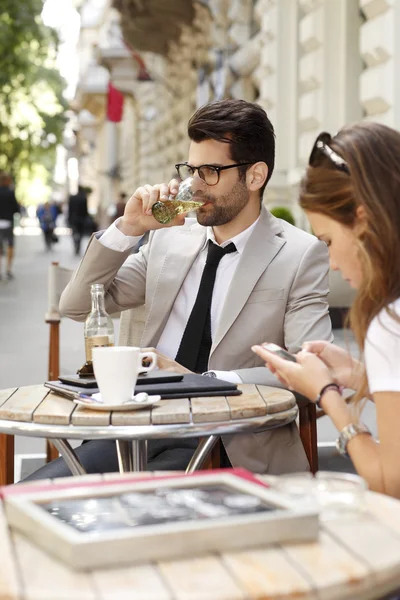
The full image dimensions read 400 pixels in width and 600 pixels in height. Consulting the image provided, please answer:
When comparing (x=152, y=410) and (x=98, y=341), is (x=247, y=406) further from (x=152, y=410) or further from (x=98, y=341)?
(x=98, y=341)

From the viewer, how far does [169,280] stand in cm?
374

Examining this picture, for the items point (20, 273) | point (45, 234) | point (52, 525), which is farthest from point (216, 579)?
point (45, 234)

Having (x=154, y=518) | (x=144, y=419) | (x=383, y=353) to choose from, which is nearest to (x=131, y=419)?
(x=144, y=419)

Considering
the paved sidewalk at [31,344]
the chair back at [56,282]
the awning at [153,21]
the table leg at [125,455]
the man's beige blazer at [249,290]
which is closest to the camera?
the table leg at [125,455]

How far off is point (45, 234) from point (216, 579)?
29514 mm

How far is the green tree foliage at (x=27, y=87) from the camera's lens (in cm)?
2617

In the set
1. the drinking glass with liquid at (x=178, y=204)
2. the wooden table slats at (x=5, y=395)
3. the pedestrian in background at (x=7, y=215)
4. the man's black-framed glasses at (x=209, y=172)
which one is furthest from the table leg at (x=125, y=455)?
the pedestrian in background at (x=7, y=215)

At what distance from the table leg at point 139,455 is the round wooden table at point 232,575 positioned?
1.33 metres

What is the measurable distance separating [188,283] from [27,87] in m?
26.2

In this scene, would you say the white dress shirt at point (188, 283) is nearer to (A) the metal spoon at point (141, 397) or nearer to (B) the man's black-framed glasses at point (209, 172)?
(B) the man's black-framed glasses at point (209, 172)

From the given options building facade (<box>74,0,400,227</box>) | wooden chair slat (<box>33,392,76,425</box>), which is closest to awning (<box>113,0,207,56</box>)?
building facade (<box>74,0,400,227</box>)

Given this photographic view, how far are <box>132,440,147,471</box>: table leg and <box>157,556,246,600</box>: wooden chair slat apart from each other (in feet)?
4.76

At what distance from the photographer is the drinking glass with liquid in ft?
11.6

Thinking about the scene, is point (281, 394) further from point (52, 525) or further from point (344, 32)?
point (344, 32)
